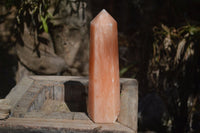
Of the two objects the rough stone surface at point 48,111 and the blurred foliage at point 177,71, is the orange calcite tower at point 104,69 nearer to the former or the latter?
the rough stone surface at point 48,111

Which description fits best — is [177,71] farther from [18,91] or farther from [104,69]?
[18,91]

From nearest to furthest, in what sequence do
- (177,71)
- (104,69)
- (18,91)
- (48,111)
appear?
(104,69)
(48,111)
(18,91)
(177,71)

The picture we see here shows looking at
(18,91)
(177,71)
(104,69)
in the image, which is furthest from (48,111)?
(177,71)

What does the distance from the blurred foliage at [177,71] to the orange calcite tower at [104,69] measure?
3.82 ft

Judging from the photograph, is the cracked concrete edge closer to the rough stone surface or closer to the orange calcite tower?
the rough stone surface

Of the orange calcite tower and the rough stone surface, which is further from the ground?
the orange calcite tower

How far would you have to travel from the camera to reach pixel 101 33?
1.19m

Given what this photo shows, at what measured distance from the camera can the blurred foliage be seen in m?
2.22

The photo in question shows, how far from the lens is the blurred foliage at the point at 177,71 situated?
2217 millimetres

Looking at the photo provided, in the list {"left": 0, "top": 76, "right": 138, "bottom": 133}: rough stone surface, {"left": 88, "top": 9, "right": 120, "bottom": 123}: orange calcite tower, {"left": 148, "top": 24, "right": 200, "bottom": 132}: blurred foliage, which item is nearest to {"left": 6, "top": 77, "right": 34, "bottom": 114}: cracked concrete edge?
{"left": 0, "top": 76, "right": 138, "bottom": 133}: rough stone surface

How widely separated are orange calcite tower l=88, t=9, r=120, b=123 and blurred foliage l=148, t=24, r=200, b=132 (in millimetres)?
1165

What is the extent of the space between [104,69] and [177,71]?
1.25 metres

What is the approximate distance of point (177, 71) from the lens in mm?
2283

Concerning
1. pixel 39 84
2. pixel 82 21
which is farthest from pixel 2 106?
pixel 82 21
